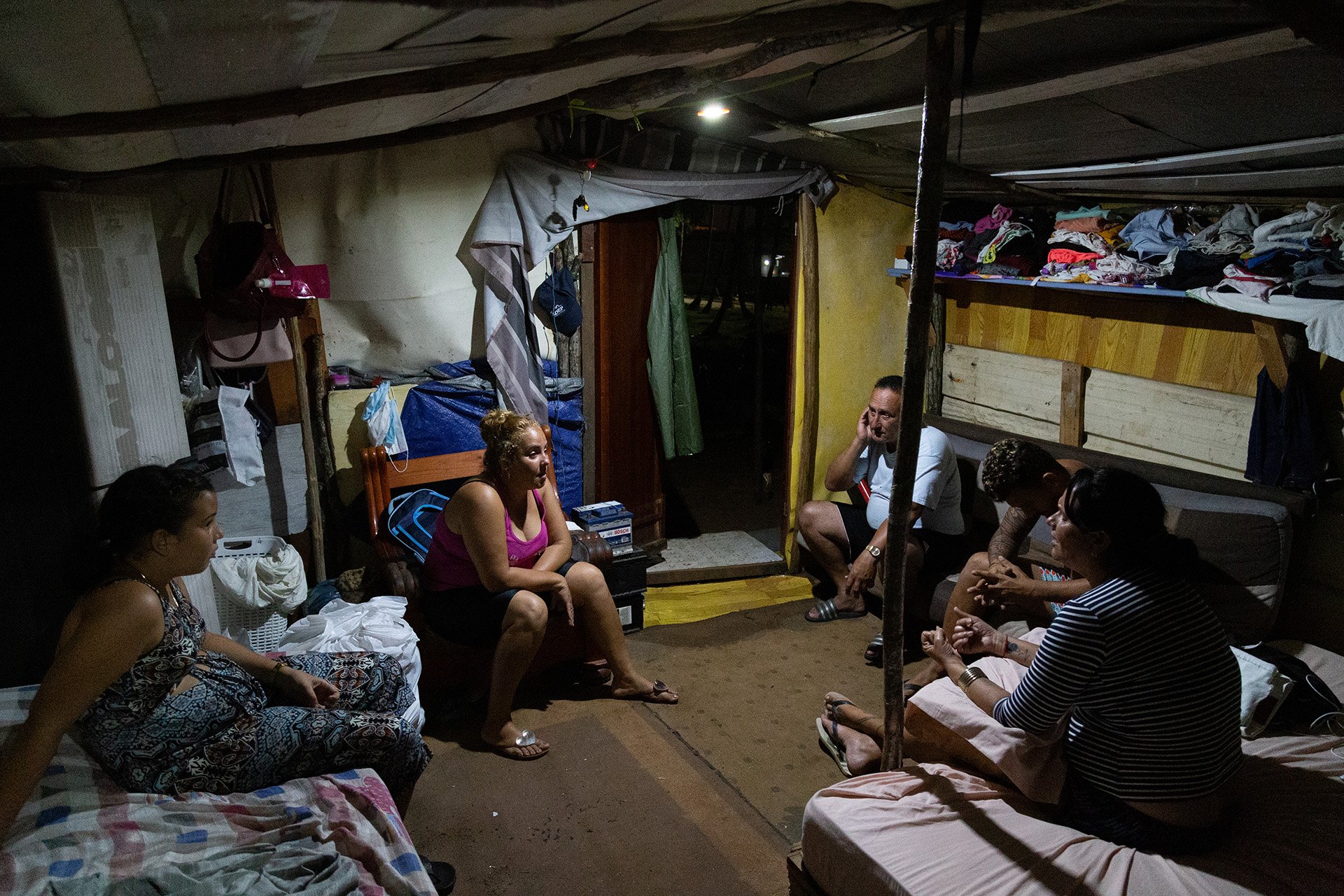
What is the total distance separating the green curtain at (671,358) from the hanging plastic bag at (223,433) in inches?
92.6

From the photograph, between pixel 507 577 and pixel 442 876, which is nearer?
pixel 442 876

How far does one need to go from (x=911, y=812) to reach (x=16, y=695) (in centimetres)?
270

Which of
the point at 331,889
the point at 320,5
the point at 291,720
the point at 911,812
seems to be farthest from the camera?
the point at 291,720

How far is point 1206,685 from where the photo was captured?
6.65 feet

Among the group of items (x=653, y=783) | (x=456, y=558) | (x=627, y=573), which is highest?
(x=456, y=558)

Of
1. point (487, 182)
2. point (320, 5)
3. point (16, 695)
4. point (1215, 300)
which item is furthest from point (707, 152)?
point (16, 695)

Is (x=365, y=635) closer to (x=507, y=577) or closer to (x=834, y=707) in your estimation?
(x=507, y=577)

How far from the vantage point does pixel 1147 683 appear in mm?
2025

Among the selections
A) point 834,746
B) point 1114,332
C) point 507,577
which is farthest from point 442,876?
point 1114,332

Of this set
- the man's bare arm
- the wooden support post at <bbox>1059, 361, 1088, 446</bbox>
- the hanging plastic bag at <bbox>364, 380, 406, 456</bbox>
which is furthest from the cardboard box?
the wooden support post at <bbox>1059, 361, 1088, 446</bbox>

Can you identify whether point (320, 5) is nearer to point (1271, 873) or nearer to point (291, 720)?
point (291, 720)

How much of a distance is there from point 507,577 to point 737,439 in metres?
5.37

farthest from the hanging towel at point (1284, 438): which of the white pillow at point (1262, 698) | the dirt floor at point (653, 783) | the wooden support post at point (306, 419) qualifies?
the wooden support post at point (306, 419)

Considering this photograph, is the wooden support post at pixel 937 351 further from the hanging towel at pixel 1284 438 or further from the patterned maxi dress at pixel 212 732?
the patterned maxi dress at pixel 212 732
